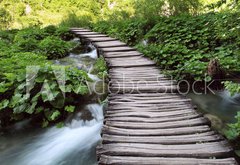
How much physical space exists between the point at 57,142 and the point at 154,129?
7.21ft

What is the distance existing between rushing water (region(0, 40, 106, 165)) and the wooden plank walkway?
2.94 feet

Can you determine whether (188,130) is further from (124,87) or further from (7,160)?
(7,160)

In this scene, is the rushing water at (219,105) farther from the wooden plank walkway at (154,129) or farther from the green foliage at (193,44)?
the wooden plank walkway at (154,129)

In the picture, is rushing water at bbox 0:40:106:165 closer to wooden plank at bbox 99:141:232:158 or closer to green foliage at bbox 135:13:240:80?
wooden plank at bbox 99:141:232:158

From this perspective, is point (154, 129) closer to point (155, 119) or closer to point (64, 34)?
point (155, 119)

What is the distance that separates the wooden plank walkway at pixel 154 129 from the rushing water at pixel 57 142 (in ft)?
2.94

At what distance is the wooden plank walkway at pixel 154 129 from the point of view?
282 cm

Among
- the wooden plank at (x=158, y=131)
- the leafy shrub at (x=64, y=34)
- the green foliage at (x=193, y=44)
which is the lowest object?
the wooden plank at (x=158, y=131)

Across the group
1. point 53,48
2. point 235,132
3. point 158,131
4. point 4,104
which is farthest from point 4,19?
point 235,132

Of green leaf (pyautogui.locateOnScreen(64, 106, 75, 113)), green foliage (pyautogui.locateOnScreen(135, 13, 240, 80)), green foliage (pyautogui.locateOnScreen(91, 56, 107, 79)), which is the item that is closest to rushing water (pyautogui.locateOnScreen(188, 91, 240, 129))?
green foliage (pyautogui.locateOnScreen(135, 13, 240, 80))

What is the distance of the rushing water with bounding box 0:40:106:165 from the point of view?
440 cm

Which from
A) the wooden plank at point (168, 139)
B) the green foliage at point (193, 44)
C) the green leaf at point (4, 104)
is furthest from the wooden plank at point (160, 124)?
the green leaf at point (4, 104)

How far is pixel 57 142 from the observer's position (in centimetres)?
480

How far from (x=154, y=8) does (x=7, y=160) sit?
26.5ft
